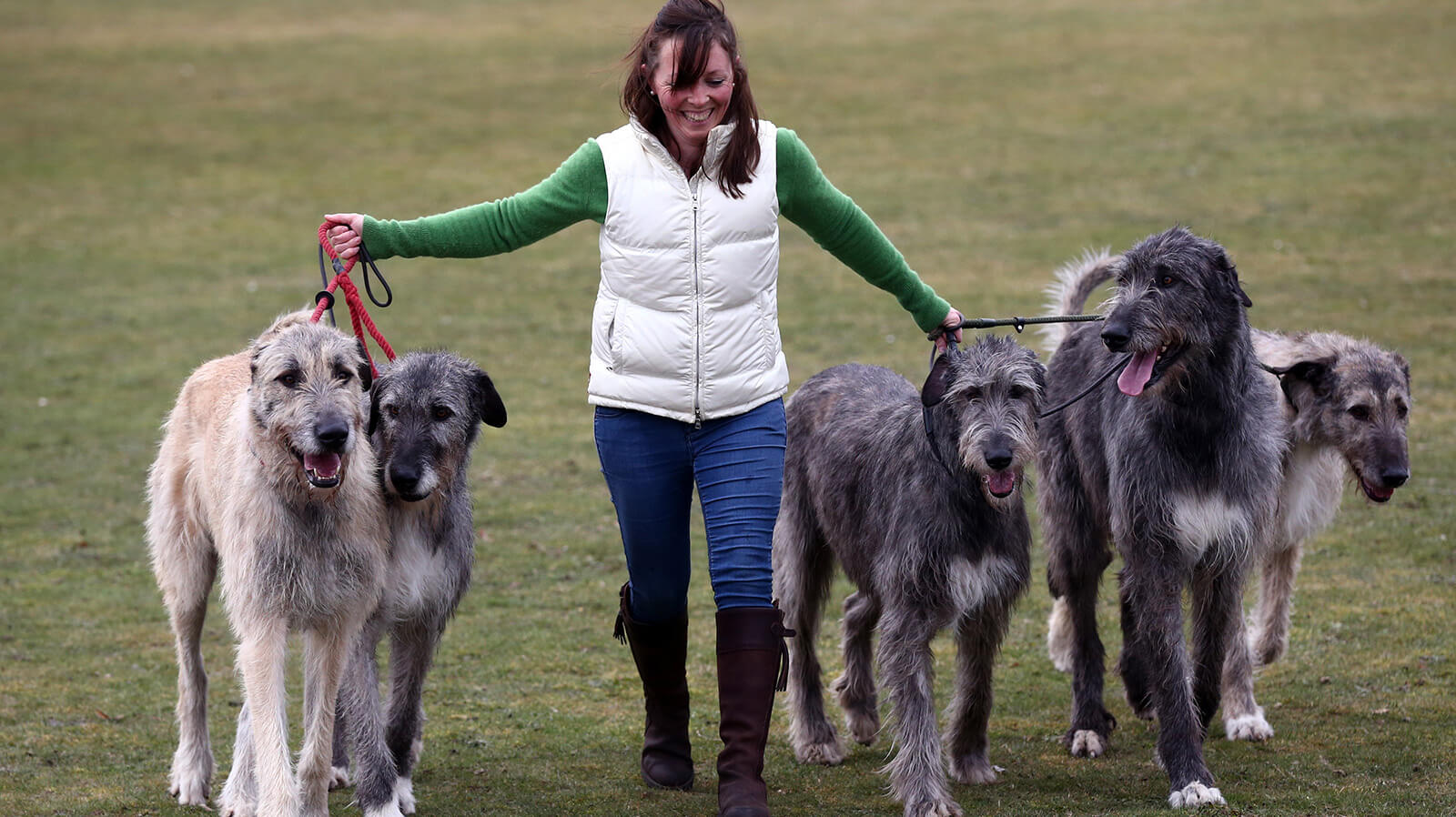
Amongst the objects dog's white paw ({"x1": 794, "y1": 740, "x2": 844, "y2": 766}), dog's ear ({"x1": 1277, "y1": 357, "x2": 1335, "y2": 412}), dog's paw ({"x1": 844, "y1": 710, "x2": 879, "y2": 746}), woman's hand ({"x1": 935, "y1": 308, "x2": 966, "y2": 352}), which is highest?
woman's hand ({"x1": 935, "y1": 308, "x2": 966, "y2": 352})

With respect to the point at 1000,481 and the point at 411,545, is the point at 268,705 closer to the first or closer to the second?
the point at 411,545

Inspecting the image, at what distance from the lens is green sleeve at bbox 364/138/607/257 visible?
5.36 meters

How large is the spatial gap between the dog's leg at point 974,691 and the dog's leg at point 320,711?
2.24 metres

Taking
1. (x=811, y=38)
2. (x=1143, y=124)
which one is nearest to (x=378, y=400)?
(x=1143, y=124)

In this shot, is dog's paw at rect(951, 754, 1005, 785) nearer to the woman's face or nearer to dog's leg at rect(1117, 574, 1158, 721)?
dog's leg at rect(1117, 574, 1158, 721)

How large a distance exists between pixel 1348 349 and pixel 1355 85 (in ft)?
66.4

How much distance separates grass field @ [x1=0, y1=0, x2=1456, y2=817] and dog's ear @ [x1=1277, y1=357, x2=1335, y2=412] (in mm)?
1391

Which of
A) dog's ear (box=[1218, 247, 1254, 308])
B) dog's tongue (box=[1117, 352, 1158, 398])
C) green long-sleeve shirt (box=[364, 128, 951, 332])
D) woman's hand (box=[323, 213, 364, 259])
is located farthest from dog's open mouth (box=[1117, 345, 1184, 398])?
woman's hand (box=[323, 213, 364, 259])

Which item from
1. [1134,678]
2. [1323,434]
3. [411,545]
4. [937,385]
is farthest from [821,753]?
[1323,434]

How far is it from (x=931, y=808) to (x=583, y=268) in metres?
15.0

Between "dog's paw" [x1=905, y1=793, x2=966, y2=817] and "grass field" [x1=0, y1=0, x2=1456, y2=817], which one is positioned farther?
"grass field" [x1=0, y1=0, x2=1456, y2=817]

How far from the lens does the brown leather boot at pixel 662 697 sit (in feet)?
19.6

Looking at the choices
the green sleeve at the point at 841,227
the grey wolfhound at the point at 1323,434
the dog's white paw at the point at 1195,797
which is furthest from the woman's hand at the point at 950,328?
the dog's white paw at the point at 1195,797

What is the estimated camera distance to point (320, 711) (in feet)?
17.8
